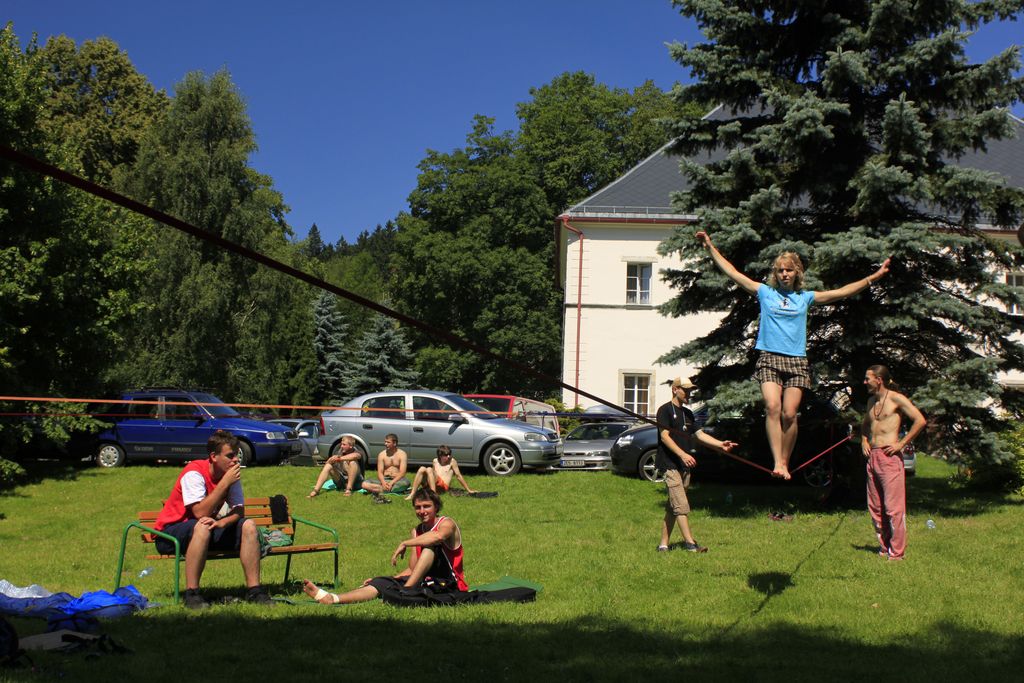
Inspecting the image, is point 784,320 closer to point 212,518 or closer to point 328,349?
point 212,518

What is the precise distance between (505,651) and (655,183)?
110ft

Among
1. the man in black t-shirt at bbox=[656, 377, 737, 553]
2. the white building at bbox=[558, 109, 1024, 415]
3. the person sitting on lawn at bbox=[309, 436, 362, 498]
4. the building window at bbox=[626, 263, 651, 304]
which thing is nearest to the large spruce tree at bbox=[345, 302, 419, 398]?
the white building at bbox=[558, 109, 1024, 415]

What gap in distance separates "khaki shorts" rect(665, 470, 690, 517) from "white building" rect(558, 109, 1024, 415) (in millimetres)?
25529

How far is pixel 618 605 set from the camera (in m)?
8.37

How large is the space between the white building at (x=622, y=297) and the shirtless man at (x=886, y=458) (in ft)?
85.4

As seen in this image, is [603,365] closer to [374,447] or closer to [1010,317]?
[374,447]

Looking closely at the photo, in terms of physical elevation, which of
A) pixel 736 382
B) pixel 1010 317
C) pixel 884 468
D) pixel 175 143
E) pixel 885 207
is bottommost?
pixel 884 468

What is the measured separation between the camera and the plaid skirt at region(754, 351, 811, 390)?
7.77 meters

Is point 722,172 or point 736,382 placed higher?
point 722,172

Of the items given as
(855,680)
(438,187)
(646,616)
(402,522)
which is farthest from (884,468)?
(438,187)

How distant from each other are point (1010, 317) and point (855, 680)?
1065 cm

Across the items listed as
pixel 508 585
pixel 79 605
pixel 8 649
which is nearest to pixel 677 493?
pixel 508 585

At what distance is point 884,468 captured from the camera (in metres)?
10.7

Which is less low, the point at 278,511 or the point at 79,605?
the point at 278,511
